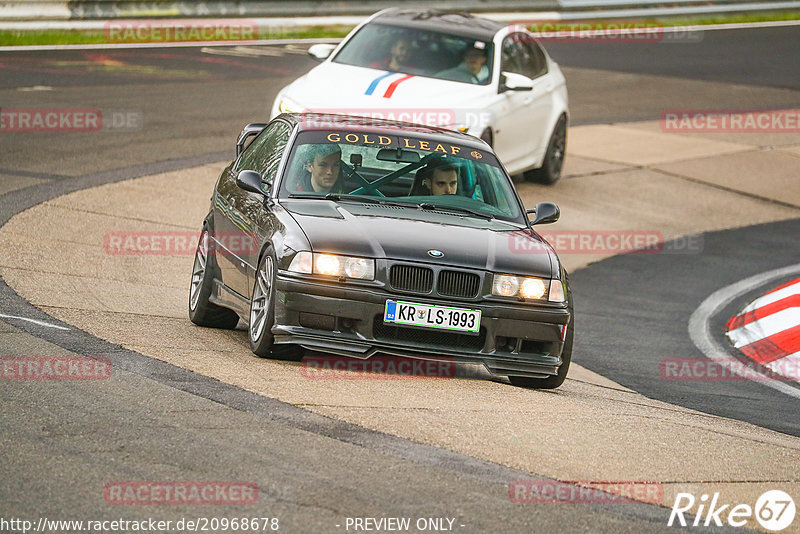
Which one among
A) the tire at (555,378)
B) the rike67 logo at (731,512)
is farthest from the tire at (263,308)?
the rike67 logo at (731,512)

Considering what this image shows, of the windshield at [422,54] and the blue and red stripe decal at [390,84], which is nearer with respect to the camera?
the blue and red stripe decal at [390,84]

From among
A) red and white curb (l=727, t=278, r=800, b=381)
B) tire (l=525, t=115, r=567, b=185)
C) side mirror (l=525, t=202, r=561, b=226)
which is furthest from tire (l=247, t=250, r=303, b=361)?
tire (l=525, t=115, r=567, b=185)

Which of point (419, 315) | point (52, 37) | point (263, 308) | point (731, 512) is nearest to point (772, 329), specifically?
point (419, 315)

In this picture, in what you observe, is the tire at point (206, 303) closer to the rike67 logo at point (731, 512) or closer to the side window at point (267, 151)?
the side window at point (267, 151)

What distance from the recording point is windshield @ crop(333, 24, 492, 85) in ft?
50.8

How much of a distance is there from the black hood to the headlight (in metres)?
0.04

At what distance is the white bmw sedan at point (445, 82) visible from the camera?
1462 centimetres

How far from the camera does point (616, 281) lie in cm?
1396

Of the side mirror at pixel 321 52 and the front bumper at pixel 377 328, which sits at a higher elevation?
the front bumper at pixel 377 328

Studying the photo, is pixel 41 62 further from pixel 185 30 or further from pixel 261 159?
pixel 261 159

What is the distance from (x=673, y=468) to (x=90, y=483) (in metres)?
2.82

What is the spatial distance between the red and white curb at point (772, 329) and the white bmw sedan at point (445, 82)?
3.74 metres

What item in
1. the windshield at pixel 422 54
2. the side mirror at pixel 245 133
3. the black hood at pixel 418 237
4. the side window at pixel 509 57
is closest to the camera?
the black hood at pixel 418 237

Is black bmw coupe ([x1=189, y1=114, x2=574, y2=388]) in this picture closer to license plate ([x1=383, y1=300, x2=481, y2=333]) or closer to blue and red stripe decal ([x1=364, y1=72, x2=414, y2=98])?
license plate ([x1=383, y1=300, x2=481, y2=333])
